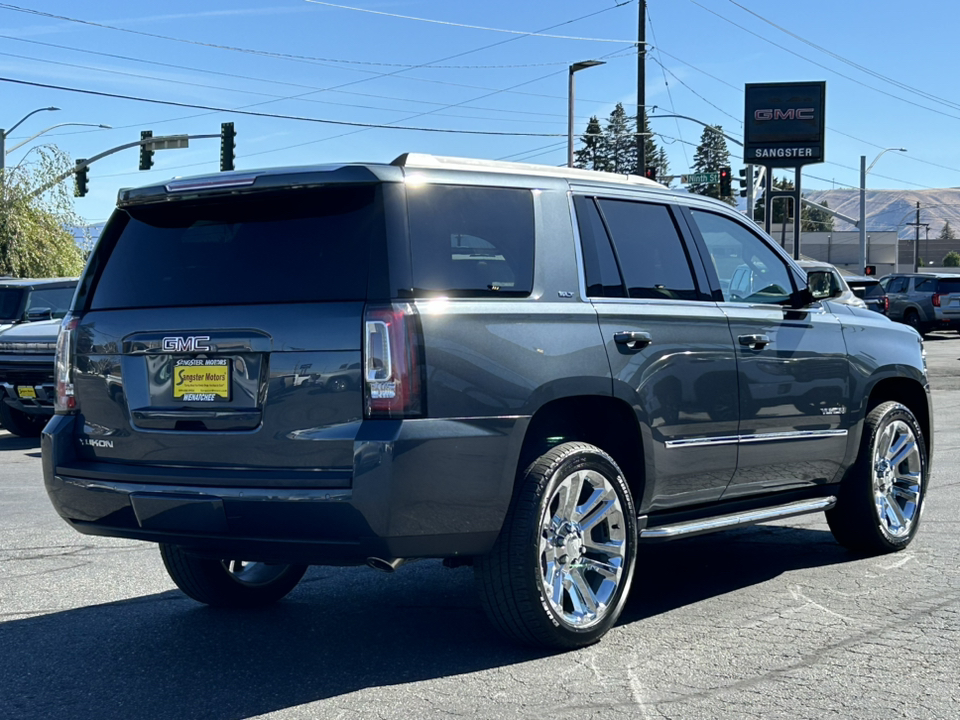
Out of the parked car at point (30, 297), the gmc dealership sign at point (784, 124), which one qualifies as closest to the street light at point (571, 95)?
the gmc dealership sign at point (784, 124)

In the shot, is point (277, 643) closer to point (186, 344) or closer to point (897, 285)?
point (186, 344)

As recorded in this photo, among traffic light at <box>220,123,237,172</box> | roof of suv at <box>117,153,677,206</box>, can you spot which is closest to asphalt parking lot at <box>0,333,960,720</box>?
roof of suv at <box>117,153,677,206</box>

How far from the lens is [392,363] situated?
4555 millimetres

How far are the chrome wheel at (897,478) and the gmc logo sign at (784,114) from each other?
42.4 meters

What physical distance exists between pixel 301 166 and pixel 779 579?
3.35 meters

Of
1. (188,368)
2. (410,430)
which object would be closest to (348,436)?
(410,430)

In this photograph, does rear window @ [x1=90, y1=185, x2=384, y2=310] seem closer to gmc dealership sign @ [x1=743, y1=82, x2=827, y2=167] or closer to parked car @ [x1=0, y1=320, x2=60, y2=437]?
parked car @ [x1=0, y1=320, x2=60, y2=437]

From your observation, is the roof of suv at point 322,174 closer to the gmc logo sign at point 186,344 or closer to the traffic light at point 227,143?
the gmc logo sign at point 186,344

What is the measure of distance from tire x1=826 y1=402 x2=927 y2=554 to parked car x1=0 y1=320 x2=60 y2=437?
9319 mm

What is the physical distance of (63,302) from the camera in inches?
618

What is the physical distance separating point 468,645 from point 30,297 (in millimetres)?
11992

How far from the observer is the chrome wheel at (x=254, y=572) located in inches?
237

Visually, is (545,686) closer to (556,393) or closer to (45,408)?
(556,393)

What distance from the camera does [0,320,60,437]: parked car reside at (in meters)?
13.8
